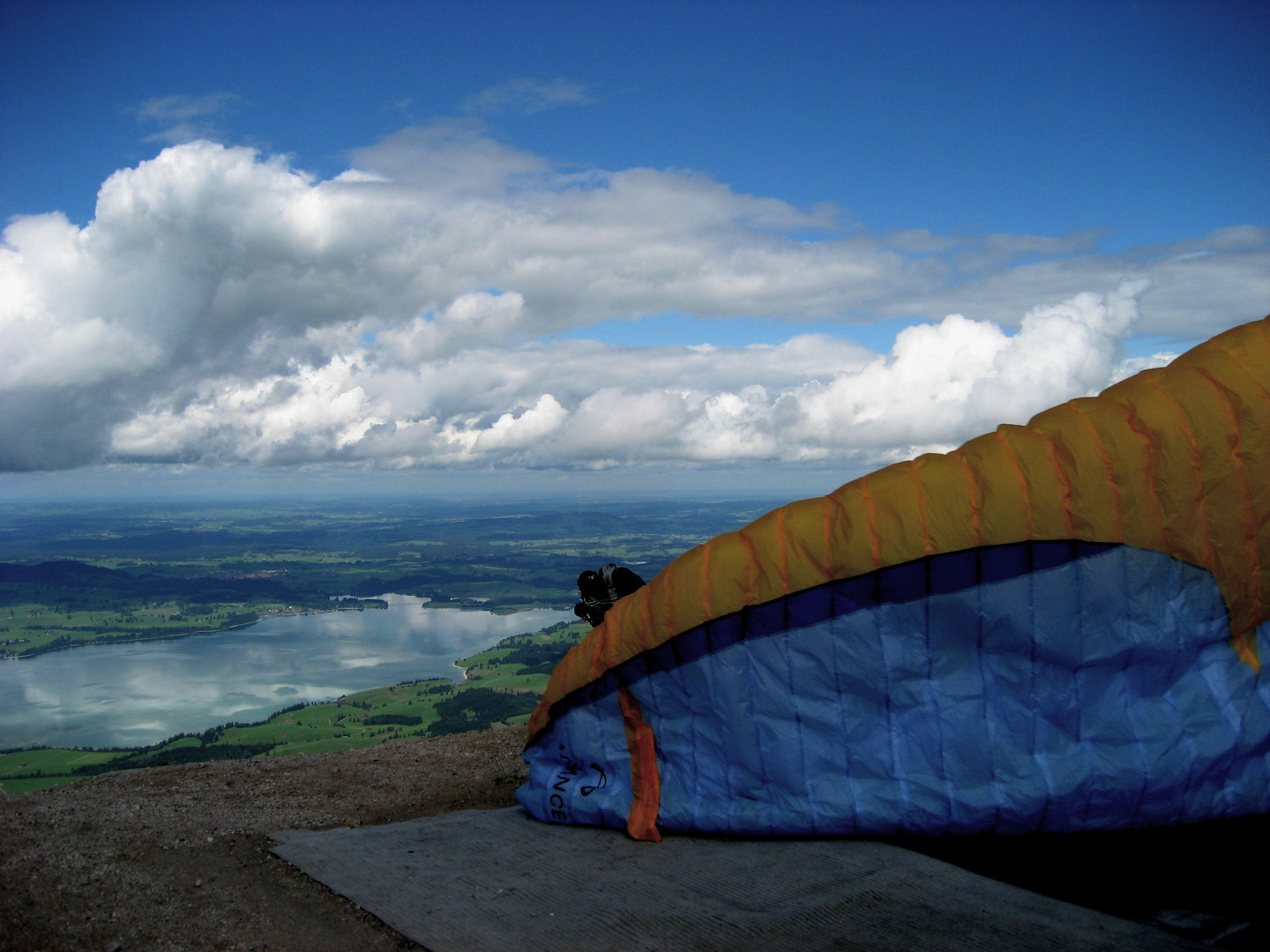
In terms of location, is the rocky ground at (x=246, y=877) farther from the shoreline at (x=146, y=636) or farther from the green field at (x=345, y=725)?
the shoreline at (x=146, y=636)

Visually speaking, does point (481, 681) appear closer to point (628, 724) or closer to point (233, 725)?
point (233, 725)

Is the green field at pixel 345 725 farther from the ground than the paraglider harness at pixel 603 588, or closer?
closer

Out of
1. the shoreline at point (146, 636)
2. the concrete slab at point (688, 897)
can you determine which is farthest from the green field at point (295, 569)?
the concrete slab at point (688, 897)

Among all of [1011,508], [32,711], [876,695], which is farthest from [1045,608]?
[32,711]

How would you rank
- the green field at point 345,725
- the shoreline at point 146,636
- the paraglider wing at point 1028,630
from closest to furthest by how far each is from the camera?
the paraglider wing at point 1028,630 < the green field at point 345,725 < the shoreline at point 146,636

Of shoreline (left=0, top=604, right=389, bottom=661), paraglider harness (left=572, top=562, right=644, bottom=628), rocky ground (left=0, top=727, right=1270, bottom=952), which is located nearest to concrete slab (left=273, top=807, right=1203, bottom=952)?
rocky ground (left=0, top=727, right=1270, bottom=952)

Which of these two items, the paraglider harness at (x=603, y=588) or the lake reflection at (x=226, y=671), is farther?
the lake reflection at (x=226, y=671)

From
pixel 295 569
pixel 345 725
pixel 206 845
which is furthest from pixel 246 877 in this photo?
pixel 295 569

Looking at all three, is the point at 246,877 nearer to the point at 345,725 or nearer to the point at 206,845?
the point at 206,845

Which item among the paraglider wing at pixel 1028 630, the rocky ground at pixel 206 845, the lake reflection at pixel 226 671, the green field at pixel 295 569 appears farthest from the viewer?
the green field at pixel 295 569
